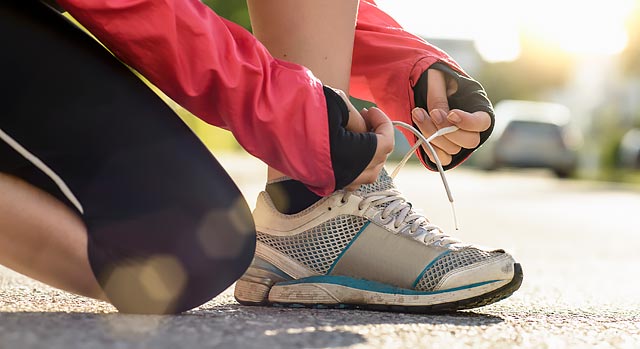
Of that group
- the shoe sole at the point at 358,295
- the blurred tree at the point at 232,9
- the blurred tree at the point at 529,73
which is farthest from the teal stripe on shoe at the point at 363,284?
the blurred tree at the point at 529,73

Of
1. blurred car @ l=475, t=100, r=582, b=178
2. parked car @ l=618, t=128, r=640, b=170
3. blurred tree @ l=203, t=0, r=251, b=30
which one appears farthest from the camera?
parked car @ l=618, t=128, r=640, b=170

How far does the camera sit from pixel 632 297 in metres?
2.64

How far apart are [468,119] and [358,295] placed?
45 cm

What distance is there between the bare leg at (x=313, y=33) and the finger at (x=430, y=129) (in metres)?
0.19

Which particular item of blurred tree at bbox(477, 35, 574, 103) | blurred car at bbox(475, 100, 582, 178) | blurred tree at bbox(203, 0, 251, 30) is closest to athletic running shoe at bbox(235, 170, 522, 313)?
blurred tree at bbox(203, 0, 251, 30)

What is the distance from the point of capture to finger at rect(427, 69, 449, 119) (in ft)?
6.75

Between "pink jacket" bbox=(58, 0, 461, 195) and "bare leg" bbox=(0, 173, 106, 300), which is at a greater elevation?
"pink jacket" bbox=(58, 0, 461, 195)

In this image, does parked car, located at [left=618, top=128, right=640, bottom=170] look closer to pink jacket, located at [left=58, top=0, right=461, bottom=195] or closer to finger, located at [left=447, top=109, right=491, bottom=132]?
finger, located at [left=447, top=109, right=491, bottom=132]

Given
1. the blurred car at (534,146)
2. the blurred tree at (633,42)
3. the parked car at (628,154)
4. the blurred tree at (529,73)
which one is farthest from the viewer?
the blurred tree at (529,73)

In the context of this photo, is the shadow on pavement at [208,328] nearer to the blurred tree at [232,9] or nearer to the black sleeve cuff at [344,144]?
the black sleeve cuff at [344,144]

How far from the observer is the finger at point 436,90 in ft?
6.75

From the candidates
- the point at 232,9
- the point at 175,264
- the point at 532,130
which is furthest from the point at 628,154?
the point at 175,264

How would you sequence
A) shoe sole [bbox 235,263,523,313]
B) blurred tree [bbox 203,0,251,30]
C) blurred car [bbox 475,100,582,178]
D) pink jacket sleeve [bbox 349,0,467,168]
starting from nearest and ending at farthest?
shoe sole [bbox 235,263,523,313] < pink jacket sleeve [bbox 349,0,467,168] < blurred tree [bbox 203,0,251,30] < blurred car [bbox 475,100,582,178]

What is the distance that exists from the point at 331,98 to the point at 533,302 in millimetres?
1031
